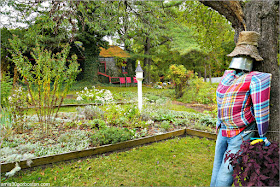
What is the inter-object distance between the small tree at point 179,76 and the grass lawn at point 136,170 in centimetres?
698

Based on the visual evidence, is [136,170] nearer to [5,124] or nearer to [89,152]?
[89,152]

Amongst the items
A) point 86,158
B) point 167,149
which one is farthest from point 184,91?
point 86,158

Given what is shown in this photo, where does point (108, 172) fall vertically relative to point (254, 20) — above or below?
below

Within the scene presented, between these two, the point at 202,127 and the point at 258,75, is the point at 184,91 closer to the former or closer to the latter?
the point at 202,127

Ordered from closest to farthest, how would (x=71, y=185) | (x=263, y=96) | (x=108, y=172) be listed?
1. (x=263, y=96)
2. (x=71, y=185)
3. (x=108, y=172)

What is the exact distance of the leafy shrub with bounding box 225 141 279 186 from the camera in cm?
158

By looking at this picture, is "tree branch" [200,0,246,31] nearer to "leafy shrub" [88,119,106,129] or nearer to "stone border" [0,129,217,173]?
"stone border" [0,129,217,173]

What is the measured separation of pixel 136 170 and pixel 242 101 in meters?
2.09

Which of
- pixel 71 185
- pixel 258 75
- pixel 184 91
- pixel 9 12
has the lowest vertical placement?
pixel 71 185

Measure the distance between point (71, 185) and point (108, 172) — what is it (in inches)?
23.8

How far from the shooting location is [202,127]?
4953 mm

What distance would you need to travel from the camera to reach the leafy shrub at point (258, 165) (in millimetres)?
1582

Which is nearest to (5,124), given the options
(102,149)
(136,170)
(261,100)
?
(102,149)

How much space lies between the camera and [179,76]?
34.6 feet
